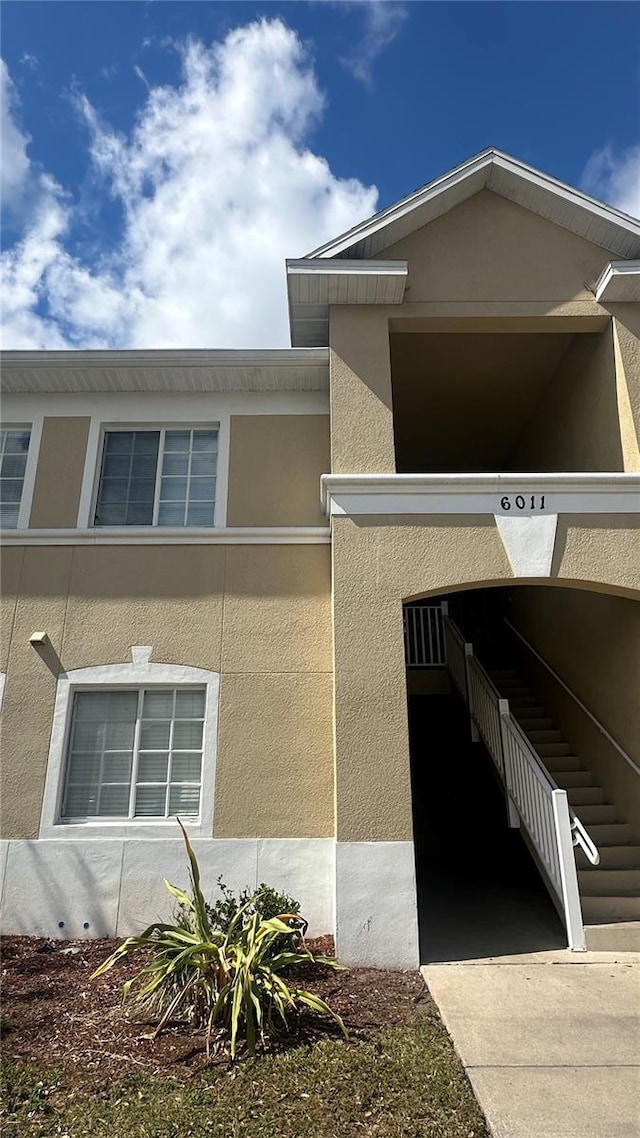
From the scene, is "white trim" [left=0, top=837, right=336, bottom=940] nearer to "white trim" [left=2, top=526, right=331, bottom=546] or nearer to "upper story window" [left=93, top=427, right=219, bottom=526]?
"white trim" [left=2, top=526, right=331, bottom=546]

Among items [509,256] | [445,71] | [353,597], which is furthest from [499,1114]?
[445,71]

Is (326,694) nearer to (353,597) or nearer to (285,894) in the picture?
(353,597)

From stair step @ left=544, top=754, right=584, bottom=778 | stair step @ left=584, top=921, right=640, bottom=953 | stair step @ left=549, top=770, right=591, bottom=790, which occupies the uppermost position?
stair step @ left=544, top=754, right=584, bottom=778

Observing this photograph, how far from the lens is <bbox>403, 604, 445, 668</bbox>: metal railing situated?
1208 centimetres

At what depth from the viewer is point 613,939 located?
6.73m

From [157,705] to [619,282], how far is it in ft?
24.4

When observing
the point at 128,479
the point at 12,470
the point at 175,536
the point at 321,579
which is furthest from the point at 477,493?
the point at 12,470

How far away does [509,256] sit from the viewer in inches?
354

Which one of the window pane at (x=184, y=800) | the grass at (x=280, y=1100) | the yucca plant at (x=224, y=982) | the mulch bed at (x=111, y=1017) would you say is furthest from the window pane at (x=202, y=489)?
the grass at (x=280, y=1100)

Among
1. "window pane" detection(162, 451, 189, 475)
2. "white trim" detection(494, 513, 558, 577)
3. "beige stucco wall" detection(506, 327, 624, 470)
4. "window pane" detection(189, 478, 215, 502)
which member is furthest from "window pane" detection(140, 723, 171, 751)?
"beige stucco wall" detection(506, 327, 624, 470)

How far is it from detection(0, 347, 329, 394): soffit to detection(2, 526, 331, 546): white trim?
1950mm

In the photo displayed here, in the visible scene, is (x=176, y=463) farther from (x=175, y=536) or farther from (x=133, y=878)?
(x=133, y=878)

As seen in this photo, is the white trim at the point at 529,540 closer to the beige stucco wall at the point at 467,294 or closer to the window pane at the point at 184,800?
the beige stucco wall at the point at 467,294

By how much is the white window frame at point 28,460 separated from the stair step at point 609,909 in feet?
25.3
